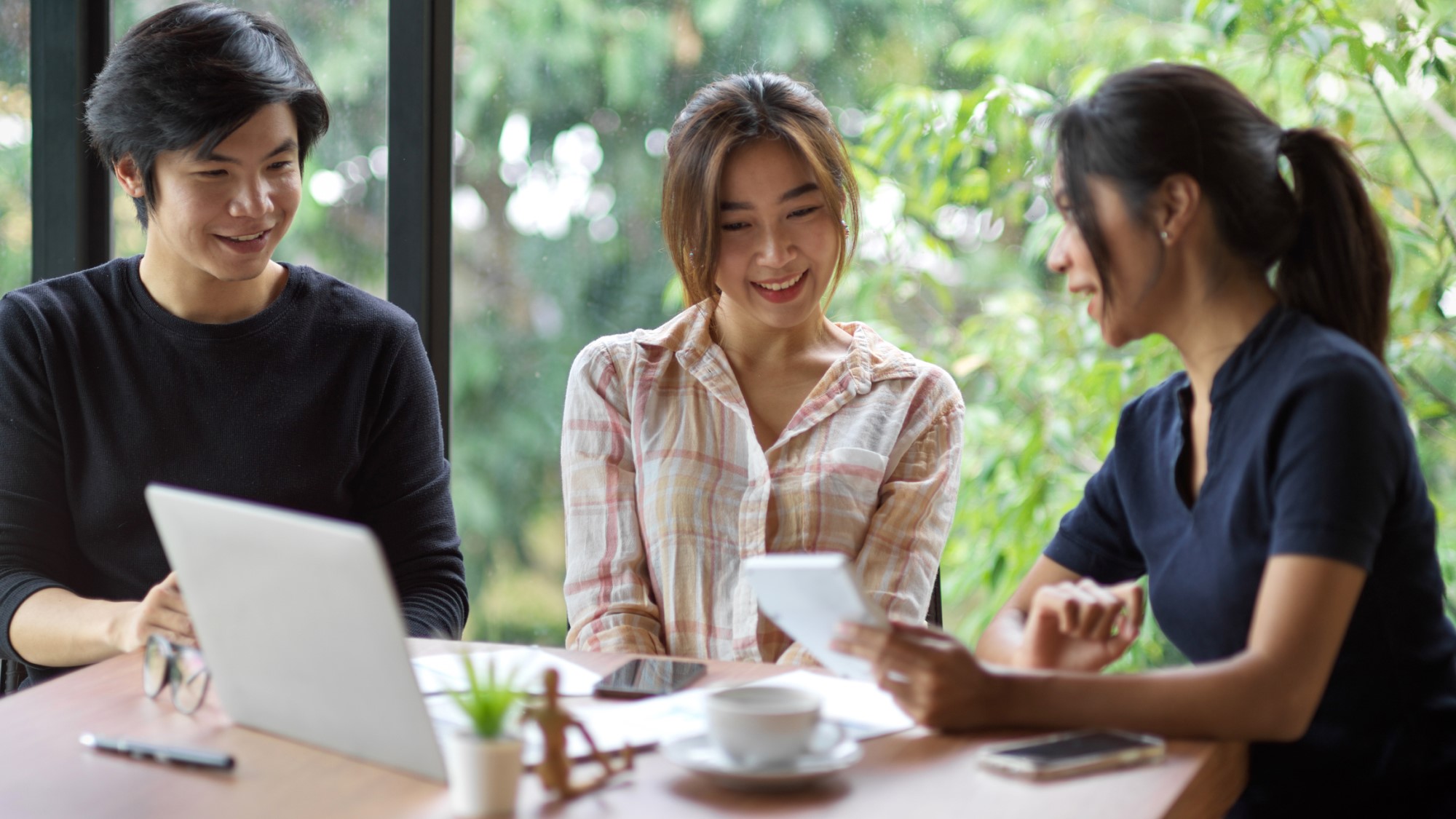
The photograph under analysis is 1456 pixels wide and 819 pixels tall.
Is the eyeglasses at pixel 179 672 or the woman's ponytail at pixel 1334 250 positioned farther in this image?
the woman's ponytail at pixel 1334 250

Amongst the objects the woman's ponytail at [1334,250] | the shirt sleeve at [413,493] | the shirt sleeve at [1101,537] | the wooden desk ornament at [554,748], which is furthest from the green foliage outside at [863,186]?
the wooden desk ornament at [554,748]

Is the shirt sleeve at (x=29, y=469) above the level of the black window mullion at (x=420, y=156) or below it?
below

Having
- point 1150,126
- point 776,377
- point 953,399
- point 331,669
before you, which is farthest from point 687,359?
point 331,669

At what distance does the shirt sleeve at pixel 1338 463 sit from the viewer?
3.85 ft

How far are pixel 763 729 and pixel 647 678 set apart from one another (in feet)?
1.08

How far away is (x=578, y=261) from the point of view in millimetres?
2684

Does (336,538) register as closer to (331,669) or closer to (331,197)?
(331,669)

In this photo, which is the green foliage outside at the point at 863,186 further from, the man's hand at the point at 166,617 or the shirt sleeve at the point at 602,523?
the man's hand at the point at 166,617

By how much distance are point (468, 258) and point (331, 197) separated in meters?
0.28

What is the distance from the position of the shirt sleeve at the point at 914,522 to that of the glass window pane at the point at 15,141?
1.74m

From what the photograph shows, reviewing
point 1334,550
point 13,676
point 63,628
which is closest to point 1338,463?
point 1334,550

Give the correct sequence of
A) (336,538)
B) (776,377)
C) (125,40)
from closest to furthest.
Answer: (336,538), (125,40), (776,377)

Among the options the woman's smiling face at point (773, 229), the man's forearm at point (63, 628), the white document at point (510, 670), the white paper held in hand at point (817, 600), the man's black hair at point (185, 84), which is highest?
the man's black hair at point (185, 84)

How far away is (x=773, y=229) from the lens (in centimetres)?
188
